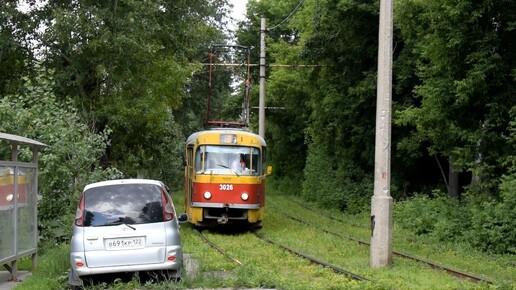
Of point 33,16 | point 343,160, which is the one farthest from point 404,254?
point 343,160

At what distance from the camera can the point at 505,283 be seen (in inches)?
427

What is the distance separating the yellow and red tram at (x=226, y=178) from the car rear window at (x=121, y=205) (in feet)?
32.1

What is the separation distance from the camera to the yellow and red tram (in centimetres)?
2159

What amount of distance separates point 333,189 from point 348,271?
72.3ft

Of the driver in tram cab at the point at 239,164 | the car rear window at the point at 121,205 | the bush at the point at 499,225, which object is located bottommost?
the bush at the point at 499,225

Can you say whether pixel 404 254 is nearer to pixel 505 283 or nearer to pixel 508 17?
pixel 505 283

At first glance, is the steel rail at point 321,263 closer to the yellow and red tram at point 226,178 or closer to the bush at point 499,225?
the yellow and red tram at point 226,178

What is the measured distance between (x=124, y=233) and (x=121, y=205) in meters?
0.47

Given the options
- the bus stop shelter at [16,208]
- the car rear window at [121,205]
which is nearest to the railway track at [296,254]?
the car rear window at [121,205]

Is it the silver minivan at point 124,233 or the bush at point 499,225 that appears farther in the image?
the bush at point 499,225

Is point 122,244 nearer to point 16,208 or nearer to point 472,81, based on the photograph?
point 16,208

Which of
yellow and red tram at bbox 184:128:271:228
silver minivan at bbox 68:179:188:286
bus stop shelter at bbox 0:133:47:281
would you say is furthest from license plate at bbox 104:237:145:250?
yellow and red tram at bbox 184:128:271:228

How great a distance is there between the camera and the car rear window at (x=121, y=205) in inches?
454

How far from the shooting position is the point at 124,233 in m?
Result: 11.4
